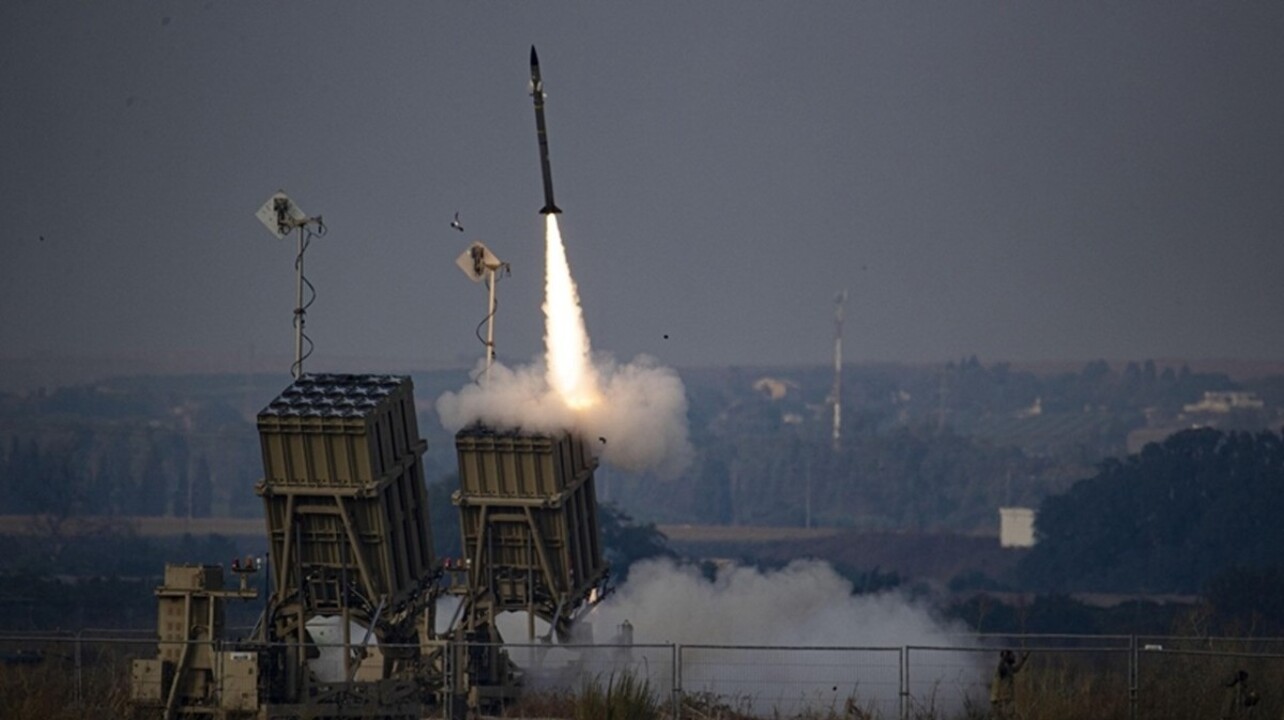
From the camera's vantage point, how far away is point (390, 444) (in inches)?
1645

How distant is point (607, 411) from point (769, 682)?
5.55 m

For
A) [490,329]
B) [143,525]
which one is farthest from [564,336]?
[143,525]

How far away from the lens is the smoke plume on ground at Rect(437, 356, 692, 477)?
147 feet

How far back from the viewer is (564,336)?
1938 inches

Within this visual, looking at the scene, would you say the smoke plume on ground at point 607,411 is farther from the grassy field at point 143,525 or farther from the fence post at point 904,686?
the grassy field at point 143,525

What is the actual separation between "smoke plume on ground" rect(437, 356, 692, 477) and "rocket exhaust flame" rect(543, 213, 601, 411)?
24cm

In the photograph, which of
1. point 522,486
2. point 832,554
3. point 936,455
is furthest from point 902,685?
point 936,455

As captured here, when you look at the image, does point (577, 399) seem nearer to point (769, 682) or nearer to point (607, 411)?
point (607, 411)

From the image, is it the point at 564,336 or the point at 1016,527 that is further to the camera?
the point at 1016,527

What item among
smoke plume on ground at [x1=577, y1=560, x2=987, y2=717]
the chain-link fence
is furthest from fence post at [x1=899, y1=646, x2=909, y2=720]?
smoke plume on ground at [x1=577, y1=560, x2=987, y2=717]

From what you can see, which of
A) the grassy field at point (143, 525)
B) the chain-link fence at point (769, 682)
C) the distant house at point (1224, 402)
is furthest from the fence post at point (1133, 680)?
the distant house at point (1224, 402)

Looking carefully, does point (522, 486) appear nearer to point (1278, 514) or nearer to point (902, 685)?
point (902, 685)

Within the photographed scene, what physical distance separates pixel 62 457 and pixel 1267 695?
86.7m

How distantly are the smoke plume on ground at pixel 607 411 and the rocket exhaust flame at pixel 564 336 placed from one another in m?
0.24
